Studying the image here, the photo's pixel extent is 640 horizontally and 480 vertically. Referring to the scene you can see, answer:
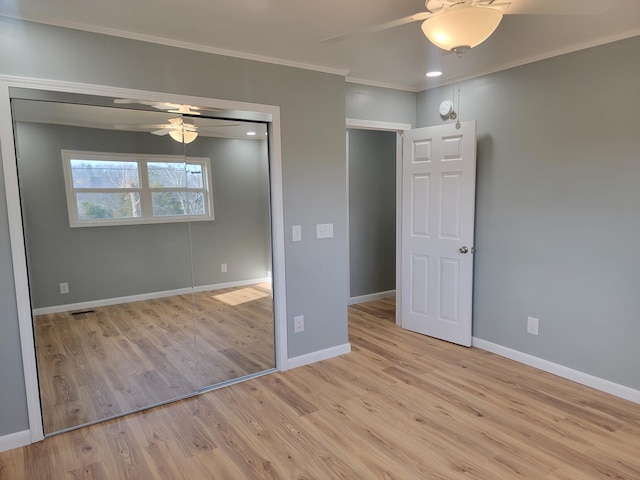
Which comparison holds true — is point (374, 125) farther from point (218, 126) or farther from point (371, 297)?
point (371, 297)

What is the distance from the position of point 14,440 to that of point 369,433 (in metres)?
2.10

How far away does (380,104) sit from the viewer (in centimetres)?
392

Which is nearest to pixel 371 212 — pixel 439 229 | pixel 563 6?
pixel 439 229

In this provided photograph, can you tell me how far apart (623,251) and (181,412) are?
323 centimetres

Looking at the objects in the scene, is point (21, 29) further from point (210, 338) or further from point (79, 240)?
point (210, 338)

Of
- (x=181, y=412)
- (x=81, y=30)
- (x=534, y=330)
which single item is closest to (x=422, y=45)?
(x=81, y=30)

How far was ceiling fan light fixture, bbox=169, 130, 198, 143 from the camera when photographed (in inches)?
111

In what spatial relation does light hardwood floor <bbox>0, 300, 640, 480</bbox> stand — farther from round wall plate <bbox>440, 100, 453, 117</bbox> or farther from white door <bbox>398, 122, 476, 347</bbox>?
round wall plate <bbox>440, 100, 453, 117</bbox>

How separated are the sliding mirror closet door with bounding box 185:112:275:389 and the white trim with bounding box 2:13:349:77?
451mm

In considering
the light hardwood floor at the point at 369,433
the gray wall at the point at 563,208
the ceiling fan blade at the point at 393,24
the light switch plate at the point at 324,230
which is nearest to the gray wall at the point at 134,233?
the light switch plate at the point at 324,230

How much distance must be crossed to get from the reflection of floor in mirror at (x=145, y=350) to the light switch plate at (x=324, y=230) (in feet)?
2.10

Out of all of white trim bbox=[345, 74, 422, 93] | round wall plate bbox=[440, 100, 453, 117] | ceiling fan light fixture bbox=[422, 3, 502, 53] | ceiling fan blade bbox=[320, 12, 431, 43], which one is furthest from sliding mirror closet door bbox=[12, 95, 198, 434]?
round wall plate bbox=[440, 100, 453, 117]

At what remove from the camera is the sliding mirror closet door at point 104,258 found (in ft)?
8.01

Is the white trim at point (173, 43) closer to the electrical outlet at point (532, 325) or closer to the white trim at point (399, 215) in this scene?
the white trim at point (399, 215)
